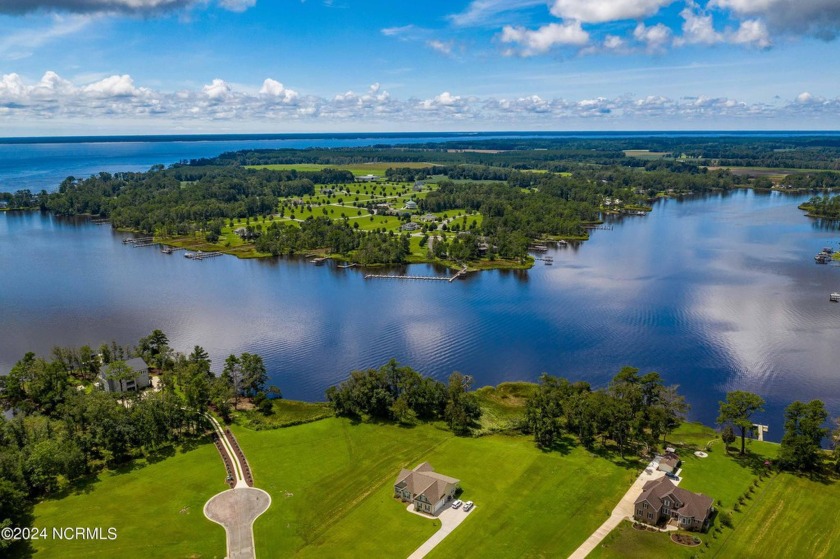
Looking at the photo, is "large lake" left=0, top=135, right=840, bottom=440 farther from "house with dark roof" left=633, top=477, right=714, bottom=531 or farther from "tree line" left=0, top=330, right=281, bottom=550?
"house with dark roof" left=633, top=477, right=714, bottom=531

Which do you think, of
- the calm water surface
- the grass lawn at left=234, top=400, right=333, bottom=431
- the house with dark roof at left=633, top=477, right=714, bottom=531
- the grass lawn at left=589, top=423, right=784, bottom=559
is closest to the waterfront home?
the calm water surface

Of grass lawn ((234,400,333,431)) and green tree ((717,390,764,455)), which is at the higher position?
green tree ((717,390,764,455))

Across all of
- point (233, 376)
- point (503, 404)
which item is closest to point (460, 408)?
point (503, 404)

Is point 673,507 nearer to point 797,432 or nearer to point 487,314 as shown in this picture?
point 797,432

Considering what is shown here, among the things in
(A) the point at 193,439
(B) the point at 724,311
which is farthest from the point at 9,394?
(B) the point at 724,311

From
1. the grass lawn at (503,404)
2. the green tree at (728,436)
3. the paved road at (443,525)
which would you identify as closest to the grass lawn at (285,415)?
the grass lawn at (503,404)

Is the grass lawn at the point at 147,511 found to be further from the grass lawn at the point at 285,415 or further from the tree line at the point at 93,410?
the grass lawn at the point at 285,415
